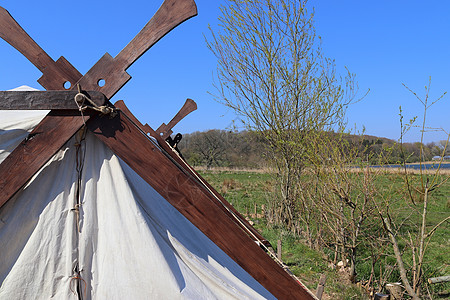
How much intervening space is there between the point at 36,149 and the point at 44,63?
502mm

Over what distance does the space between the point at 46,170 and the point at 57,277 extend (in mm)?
632

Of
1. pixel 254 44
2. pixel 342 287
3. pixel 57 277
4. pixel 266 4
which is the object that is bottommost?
pixel 342 287

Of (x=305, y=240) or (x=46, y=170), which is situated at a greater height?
(x=46, y=170)

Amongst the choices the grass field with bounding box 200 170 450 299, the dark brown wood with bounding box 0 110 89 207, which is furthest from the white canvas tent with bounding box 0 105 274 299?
the grass field with bounding box 200 170 450 299

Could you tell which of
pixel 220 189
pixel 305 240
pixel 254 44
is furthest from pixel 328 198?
pixel 220 189

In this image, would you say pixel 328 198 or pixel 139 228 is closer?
pixel 139 228

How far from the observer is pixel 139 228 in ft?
7.50

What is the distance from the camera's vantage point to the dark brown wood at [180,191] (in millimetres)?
2088

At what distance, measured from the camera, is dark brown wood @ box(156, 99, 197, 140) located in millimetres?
6086

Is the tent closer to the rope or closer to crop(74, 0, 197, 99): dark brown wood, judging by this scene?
the rope

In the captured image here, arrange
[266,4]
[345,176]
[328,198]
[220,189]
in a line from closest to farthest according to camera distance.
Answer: [345,176] < [328,198] < [266,4] < [220,189]

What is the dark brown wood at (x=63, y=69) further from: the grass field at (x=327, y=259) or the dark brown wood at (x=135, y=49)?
the grass field at (x=327, y=259)

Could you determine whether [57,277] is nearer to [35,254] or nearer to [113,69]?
[35,254]

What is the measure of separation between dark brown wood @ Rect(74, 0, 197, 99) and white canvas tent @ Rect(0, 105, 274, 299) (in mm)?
374
